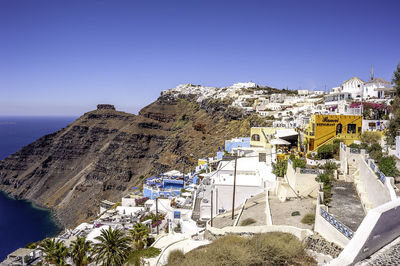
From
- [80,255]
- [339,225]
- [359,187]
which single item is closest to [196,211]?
[80,255]

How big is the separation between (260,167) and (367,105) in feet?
37.0

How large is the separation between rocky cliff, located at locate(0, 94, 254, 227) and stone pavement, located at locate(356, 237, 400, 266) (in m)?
44.2

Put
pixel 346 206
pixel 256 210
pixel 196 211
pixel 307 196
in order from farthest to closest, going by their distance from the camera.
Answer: pixel 196 211
pixel 256 210
pixel 307 196
pixel 346 206

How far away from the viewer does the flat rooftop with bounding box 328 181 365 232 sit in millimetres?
11539

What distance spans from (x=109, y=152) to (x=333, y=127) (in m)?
66.1

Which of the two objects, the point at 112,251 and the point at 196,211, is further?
the point at 196,211

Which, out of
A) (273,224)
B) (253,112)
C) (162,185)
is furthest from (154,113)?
(273,224)

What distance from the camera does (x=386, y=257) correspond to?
6.86 m

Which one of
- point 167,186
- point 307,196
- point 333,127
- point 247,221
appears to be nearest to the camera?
point 247,221

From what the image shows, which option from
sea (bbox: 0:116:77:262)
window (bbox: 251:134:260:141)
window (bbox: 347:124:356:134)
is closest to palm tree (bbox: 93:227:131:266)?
window (bbox: 347:124:356:134)

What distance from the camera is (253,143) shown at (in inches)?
1336

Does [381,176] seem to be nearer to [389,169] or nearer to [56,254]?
[389,169]

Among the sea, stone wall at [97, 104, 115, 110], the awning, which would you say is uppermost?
stone wall at [97, 104, 115, 110]

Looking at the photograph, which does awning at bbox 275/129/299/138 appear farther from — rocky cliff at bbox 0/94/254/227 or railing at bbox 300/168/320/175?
rocky cliff at bbox 0/94/254/227
